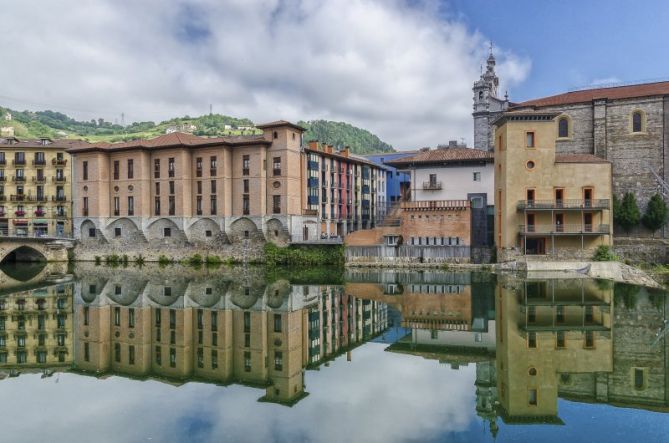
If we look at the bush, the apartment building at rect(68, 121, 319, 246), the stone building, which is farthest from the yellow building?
the apartment building at rect(68, 121, 319, 246)

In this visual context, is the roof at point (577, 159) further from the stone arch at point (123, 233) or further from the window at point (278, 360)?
the stone arch at point (123, 233)

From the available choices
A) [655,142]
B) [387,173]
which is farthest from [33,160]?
[655,142]

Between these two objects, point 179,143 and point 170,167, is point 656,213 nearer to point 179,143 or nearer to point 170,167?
point 179,143

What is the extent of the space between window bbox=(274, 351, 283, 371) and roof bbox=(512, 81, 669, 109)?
3817 cm

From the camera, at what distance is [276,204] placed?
144 feet

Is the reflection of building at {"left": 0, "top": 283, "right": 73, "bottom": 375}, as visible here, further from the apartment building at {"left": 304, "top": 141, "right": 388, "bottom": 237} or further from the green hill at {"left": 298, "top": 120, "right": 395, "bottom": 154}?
the green hill at {"left": 298, "top": 120, "right": 395, "bottom": 154}

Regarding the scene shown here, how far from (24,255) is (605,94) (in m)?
58.7

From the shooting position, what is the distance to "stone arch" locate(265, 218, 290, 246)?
1708 inches

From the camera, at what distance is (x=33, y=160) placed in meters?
53.8

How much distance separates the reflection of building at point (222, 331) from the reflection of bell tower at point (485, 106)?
3193cm

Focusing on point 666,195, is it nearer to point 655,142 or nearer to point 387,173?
point 655,142

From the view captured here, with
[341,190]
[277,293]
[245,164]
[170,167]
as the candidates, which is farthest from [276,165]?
[277,293]

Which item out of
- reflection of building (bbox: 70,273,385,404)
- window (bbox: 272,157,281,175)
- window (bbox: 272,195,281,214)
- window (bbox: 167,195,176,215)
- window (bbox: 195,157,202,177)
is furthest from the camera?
window (bbox: 167,195,176,215)

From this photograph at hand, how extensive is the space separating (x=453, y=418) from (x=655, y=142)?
132 ft
